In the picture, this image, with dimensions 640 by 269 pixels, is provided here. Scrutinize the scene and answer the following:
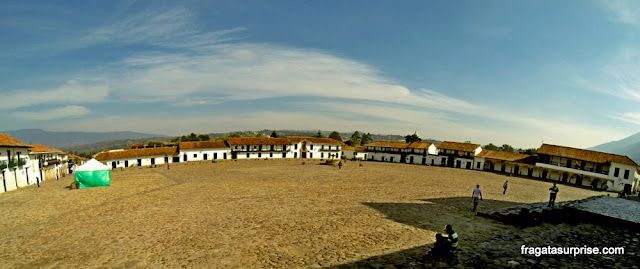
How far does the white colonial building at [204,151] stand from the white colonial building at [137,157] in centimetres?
168

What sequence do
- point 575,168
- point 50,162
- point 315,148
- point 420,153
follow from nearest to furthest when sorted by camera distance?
point 575,168
point 50,162
point 420,153
point 315,148

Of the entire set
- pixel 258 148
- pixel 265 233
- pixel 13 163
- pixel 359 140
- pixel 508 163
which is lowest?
pixel 13 163

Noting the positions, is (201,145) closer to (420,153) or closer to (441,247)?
(420,153)

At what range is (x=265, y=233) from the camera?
13.2 metres

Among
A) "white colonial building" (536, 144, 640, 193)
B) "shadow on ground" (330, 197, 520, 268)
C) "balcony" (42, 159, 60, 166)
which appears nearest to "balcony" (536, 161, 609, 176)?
"white colonial building" (536, 144, 640, 193)

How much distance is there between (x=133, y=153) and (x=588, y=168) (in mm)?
74411

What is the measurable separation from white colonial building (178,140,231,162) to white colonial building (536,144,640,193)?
5866cm

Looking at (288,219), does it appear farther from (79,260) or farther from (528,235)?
(528,235)

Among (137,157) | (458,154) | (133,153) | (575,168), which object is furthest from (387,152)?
(133,153)

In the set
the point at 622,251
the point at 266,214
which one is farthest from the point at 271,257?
the point at 622,251

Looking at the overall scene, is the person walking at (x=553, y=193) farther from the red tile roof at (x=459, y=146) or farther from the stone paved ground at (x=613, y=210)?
the red tile roof at (x=459, y=146)

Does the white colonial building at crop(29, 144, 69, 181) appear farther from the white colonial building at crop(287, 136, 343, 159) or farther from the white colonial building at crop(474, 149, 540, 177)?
the white colonial building at crop(474, 149, 540, 177)

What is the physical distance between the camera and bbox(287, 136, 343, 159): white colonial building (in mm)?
70681

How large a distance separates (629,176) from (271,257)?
168ft
